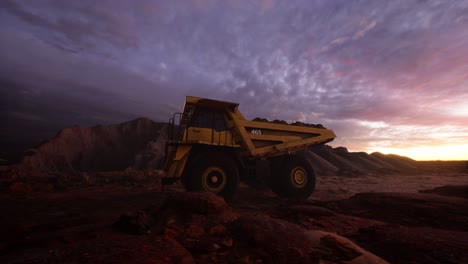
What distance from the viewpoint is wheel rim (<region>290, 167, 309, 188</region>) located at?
750cm

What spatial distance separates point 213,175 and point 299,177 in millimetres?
3176

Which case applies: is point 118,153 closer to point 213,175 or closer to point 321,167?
A: point 321,167

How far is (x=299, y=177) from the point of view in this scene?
759cm

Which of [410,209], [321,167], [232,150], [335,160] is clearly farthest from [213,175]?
[335,160]

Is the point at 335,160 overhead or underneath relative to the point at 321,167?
overhead

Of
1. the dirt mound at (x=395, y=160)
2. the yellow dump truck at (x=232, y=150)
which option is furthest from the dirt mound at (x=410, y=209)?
the dirt mound at (x=395, y=160)

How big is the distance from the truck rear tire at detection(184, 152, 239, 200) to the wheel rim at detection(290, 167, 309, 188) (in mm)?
2376

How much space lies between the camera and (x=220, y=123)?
6.82 metres

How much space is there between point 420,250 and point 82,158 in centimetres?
2777

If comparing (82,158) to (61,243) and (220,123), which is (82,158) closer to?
(220,123)

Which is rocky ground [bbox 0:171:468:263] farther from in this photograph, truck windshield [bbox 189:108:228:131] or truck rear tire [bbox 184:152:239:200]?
truck windshield [bbox 189:108:228:131]

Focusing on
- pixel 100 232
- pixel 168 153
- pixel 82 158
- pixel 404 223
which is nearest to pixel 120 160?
pixel 82 158

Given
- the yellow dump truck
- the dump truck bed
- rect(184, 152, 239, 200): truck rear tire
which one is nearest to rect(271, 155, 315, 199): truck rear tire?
the yellow dump truck

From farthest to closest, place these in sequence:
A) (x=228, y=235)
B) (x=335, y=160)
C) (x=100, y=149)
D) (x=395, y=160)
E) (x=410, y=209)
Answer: (x=395, y=160) → (x=100, y=149) → (x=335, y=160) → (x=410, y=209) → (x=228, y=235)
